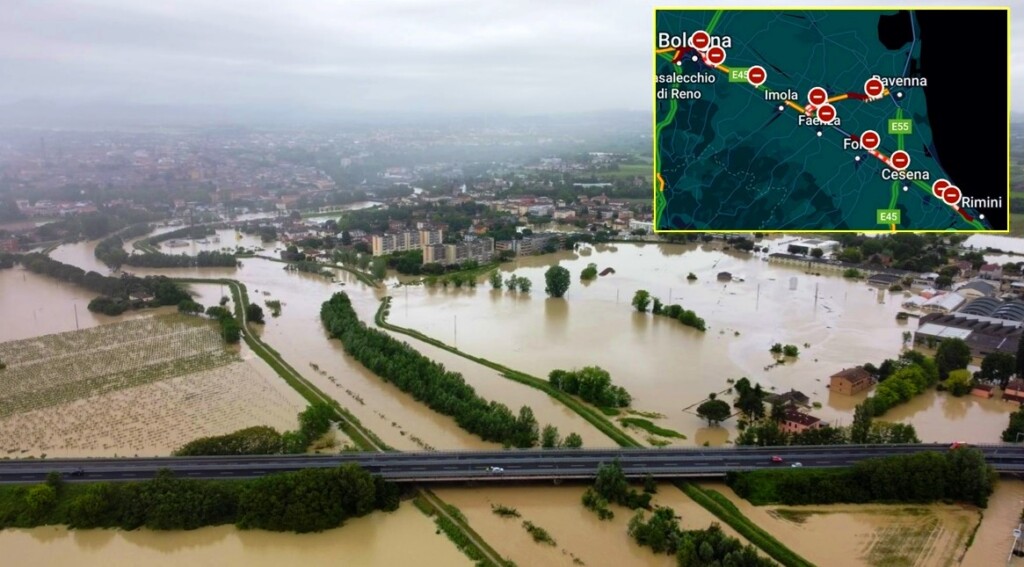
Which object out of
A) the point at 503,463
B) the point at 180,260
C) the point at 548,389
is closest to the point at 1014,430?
the point at 548,389

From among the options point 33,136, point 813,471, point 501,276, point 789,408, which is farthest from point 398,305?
point 33,136

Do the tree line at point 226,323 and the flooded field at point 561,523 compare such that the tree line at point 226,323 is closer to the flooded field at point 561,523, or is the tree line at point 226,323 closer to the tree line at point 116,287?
the tree line at point 116,287

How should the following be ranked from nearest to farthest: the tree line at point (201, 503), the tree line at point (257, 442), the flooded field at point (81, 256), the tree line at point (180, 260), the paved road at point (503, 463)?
the tree line at point (201, 503), the paved road at point (503, 463), the tree line at point (257, 442), the flooded field at point (81, 256), the tree line at point (180, 260)

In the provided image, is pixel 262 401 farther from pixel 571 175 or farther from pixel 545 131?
pixel 545 131

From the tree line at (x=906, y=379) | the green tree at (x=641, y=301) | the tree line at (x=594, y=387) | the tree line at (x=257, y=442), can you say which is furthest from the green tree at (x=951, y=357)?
the tree line at (x=257, y=442)

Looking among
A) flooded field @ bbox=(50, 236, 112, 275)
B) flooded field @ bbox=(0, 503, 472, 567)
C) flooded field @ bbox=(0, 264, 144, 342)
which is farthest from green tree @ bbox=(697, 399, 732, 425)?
flooded field @ bbox=(50, 236, 112, 275)

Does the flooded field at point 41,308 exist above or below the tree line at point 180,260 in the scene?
below
